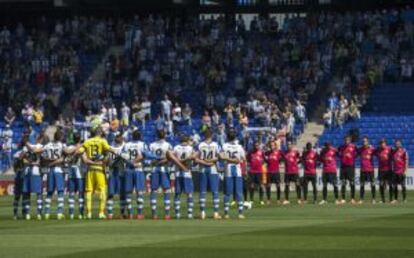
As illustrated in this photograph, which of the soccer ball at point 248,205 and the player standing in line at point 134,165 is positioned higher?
the player standing in line at point 134,165

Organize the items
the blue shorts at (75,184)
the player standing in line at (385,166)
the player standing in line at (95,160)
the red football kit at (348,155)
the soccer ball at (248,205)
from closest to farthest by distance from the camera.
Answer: the player standing in line at (95,160) < the blue shorts at (75,184) < the soccer ball at (248,205) < the player standing in line at (385,166) < the red football kit at (348,155)

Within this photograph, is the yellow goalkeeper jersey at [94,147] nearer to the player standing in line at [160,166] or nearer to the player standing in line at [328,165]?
the player standing in line at [160,166]

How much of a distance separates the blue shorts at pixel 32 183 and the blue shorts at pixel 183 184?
3.77 m

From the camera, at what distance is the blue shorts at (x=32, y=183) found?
35.1 m

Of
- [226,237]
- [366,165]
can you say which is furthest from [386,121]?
[226,237]

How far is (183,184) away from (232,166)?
1.33 metres

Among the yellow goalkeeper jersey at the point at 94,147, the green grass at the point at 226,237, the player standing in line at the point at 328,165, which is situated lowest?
the green grass at the point at 226,237

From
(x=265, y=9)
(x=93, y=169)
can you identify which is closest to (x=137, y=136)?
(x=93, y=169)

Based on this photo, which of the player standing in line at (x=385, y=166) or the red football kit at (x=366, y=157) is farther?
the red football kit at (x=366, y=157)

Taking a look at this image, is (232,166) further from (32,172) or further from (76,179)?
(32,172)

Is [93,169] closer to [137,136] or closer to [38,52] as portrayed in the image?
[137,136]

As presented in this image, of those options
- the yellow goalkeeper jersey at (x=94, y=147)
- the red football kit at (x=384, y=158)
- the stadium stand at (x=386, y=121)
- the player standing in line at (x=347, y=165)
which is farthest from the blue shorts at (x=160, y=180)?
the stadium stand at (x=386, y=121)

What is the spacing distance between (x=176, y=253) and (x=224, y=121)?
118 ft

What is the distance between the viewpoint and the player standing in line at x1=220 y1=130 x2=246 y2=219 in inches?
1326
